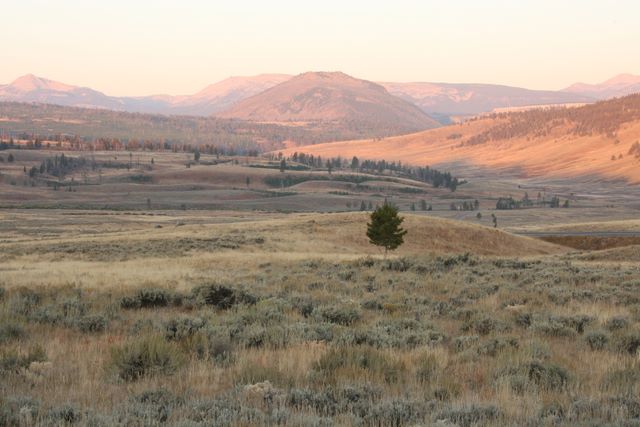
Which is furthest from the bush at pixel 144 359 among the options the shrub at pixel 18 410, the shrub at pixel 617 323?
the shrub at pixel 617 323

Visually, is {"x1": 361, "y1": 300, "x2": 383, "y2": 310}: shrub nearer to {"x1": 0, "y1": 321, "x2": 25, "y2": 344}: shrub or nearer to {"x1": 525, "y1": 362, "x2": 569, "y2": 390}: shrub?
{"x1": 525, "y1": 362, "x2": 569, "y2": 390}: shrub

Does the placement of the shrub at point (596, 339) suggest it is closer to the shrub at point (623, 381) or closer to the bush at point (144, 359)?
the shrub at point (623, 381)

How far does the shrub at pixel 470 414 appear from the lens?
266 inches

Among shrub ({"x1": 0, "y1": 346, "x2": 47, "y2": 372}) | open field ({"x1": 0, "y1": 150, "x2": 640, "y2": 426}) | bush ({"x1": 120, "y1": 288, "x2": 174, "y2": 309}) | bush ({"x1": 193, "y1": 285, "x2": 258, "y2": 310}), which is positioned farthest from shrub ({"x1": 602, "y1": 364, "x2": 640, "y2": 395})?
bush ({"x1": 120, "y1": 288, "x2": 174, "y2": 309})

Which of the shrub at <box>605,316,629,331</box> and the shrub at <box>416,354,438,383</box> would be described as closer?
the shrub at <box>416,354,438,383</box>

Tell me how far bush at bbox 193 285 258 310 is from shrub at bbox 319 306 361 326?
8.30 ft

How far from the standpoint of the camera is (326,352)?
31.8 feet

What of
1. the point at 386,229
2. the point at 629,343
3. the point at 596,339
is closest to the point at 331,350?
the point at 596,339

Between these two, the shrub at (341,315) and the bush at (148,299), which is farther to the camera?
the bush at (148,299)

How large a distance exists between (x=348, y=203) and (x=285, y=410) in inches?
6429

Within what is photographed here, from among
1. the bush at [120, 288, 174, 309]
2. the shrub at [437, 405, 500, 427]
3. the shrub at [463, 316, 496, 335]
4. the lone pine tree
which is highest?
the shrub at [437, 405, 500, 427]

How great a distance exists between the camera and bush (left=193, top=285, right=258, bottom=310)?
1525cm

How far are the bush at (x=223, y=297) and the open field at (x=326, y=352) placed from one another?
4 centimetres

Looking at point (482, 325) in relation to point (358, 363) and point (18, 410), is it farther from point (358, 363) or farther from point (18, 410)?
point (18, 410)
